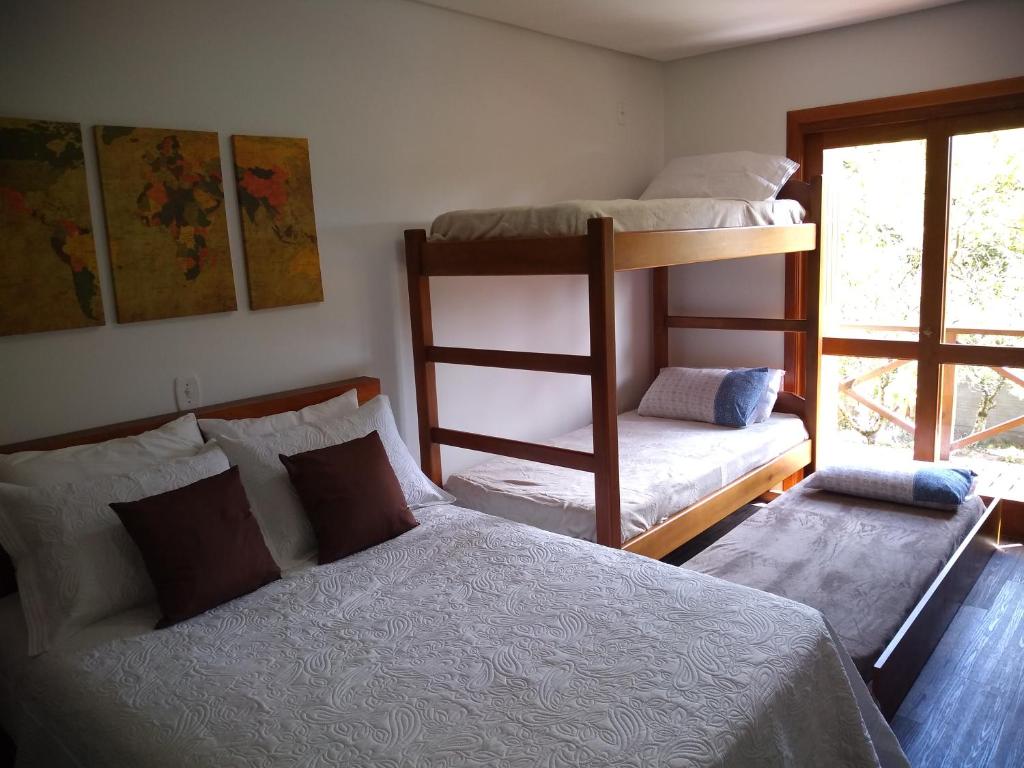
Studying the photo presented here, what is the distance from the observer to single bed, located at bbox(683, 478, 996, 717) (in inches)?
91.7

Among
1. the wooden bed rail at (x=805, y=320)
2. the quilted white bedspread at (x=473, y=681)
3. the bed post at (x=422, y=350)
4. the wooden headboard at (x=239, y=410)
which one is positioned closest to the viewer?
the quilted white bedspread at (x=473, y=681)

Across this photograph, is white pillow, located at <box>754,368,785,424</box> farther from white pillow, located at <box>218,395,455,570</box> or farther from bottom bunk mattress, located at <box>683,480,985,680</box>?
white pillow, located at <box>218,395,455,570</box>

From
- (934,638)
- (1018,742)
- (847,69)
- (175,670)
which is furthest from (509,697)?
(847,69)

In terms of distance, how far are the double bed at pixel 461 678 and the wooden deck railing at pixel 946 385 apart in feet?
7.52

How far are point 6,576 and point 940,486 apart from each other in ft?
10.5

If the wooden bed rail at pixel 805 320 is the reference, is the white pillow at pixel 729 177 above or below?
above

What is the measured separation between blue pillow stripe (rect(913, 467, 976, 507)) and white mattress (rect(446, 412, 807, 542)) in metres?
0.67

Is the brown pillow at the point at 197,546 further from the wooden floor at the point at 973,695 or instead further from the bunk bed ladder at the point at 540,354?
the wooden floor at the point at 973,695

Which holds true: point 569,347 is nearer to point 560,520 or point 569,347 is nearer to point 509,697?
point 560,520

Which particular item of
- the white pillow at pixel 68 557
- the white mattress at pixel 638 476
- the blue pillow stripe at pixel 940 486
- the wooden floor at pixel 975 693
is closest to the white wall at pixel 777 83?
the white mattress at pixel 638 476

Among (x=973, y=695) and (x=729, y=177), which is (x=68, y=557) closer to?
(x=973, y=695)

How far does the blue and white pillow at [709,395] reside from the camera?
12.6ft

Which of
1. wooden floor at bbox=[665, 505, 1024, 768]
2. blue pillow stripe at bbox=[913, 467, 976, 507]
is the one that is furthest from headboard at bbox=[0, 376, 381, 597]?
blue pillow stripe at bbox=[913, 467, 976, 507]

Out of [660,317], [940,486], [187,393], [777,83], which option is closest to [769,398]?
[660,317]
